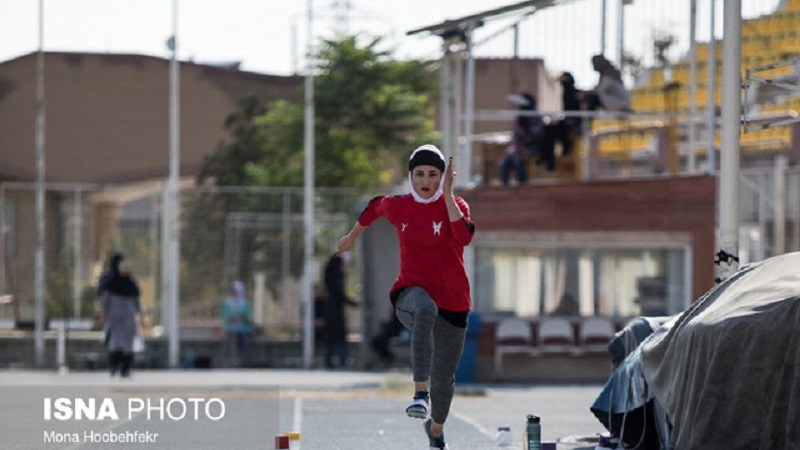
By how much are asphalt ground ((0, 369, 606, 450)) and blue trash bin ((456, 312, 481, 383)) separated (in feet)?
4.12

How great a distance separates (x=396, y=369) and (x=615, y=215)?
216 inches

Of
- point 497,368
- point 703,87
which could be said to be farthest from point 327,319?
point 703,87

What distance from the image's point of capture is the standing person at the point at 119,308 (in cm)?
2939

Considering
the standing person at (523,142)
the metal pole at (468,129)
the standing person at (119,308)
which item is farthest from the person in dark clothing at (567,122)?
the standing person at (119,308)

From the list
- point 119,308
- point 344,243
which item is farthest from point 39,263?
point 344,243

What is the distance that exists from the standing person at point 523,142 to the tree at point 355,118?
45.0 feet

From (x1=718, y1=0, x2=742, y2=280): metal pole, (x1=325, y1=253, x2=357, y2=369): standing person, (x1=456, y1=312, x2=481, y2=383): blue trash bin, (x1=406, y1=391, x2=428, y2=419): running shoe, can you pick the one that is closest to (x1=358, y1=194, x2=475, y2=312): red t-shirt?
(x1=406, y1=391, x2=428, y2=419): running shoe

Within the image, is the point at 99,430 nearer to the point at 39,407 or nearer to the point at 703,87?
the point at 39,407

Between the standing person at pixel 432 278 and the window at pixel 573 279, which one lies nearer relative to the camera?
the standing person at pixel 432 278

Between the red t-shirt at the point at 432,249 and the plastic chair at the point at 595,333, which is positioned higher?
the red t-shirt at the point at 432,249

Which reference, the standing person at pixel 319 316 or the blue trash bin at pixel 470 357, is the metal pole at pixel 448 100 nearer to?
the blue trash bin at pixel 470 357

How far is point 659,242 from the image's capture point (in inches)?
1221

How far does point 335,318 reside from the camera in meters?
36.1

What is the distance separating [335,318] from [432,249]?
23.6 m
